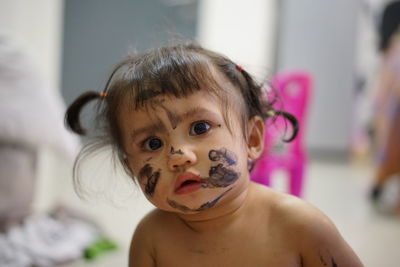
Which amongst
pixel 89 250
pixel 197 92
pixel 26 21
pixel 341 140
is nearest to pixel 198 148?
pixel 197 92

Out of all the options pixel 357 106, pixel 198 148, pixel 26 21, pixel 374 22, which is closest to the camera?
pixel 198 148

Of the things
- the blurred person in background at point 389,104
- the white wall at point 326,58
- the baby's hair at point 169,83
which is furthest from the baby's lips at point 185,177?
the white wall at point 326,58

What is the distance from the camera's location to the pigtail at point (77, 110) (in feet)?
2.68

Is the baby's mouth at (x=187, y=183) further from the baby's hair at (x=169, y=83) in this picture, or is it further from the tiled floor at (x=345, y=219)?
the tiled floor at (x=345, y=219)

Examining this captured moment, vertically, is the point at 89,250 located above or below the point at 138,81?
below

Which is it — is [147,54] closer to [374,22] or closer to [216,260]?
[216,260]

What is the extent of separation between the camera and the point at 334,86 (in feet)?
11.0

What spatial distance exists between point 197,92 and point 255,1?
9.62 ft

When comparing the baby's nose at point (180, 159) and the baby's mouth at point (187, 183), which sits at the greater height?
the baby's nose at point (180, 159)

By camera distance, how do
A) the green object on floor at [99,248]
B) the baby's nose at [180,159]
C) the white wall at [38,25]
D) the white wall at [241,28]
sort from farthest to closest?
the white wall at [241,28] < the white wall at [38,25] < the green object on floor at [99,248] < the baby's nose at [180,159]

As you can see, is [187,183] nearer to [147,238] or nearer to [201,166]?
[201,166]

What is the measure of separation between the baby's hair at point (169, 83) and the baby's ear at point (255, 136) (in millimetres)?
14

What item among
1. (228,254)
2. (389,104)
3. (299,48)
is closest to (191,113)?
(228,254)

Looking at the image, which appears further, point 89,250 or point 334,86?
point 334,86
